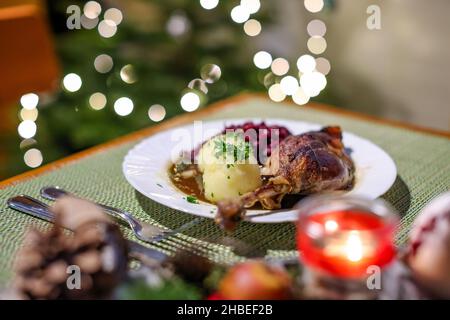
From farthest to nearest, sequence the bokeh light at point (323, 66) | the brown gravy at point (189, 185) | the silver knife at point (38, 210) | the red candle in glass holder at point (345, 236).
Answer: the bokeh light at point (323, 66), the brown gravy at point (189, 185), the silver knife at point (38, 210), the red candle in glass holder at point (345, 236)

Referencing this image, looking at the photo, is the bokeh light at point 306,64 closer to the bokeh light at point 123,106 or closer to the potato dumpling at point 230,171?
the bokeh light at point 123,106

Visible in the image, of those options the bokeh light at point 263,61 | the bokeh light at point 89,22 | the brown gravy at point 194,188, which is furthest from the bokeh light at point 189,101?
the brown gravy at point 194,188

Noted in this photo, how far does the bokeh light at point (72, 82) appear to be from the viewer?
2691mm

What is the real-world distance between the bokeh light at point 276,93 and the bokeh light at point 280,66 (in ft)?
0.26

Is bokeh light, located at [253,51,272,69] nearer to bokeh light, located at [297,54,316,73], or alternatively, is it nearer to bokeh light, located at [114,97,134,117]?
bokeh light, located at [297,54,316,73]

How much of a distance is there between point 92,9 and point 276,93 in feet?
3.24

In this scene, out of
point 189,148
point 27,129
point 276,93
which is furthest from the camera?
point 276,93

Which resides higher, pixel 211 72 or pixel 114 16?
pixel 114 16

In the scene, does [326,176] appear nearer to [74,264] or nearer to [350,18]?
[74,264]

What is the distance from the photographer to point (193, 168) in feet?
3.94

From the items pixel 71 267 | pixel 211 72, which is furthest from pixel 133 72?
pixel 71 267

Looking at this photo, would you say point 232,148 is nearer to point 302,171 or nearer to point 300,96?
point 302,171

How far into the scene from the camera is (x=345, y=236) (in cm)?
70

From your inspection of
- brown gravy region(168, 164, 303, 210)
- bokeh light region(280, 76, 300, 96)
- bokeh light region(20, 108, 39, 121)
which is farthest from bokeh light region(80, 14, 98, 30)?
brown gravy region(168, 164, 303, 210)
